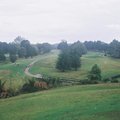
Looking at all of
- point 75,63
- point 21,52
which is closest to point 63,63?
point 75,63

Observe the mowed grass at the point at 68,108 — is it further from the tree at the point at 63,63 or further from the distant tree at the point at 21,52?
the distant tree at the point at 21,52

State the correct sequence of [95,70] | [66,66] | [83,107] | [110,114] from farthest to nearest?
[66,66], [95,70], [83,107], [110,114]

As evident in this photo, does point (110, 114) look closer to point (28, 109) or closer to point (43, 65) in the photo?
point (28, 109)

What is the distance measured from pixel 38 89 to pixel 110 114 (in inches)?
1556

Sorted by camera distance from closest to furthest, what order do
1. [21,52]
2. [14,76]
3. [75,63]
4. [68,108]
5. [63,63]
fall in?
[68,108] < [14,76] < [63,63] < [75,63] < [21,52]

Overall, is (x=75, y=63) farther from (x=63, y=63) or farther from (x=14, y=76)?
(x=14, y=76)

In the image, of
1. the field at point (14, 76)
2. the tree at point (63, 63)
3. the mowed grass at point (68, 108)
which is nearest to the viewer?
the mowed grass at point (68, 108)

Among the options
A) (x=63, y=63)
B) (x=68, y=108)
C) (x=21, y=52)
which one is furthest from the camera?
(x=21, y=52)

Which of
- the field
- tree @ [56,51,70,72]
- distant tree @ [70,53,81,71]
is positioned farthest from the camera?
distant tree @ [70,53,81,71]

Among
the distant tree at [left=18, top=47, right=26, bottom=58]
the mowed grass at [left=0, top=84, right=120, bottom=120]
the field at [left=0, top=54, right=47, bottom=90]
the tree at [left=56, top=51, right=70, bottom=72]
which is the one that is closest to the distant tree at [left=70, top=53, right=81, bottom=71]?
the tree at [left=56, top=51, right=70, bottom=72]

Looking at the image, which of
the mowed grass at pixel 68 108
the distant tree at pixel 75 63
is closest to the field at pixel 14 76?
the distant tree at pixel 75 63

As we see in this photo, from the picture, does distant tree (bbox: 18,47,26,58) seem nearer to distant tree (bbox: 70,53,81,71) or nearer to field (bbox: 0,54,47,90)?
field (bbox: 0,54,47,90)

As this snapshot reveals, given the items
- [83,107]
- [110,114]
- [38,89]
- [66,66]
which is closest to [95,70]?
[38,89]

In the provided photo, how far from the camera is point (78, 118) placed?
31484 mm
